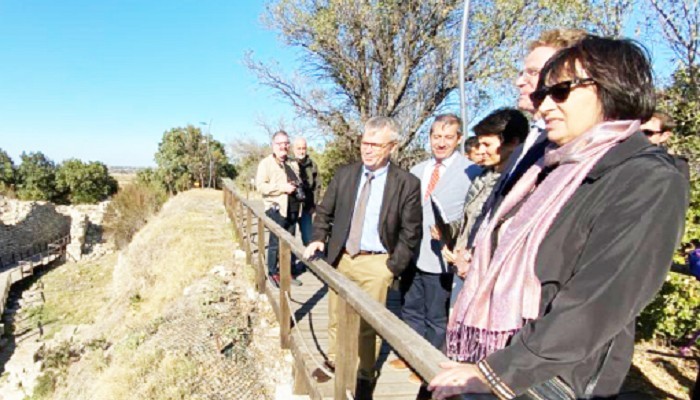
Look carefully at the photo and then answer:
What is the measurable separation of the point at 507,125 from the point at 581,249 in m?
1.53

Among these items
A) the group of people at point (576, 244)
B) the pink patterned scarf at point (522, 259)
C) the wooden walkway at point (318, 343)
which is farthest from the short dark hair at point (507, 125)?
the wooden walkway at point (318, 343)

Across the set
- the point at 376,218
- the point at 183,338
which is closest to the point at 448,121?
the point at 376,218

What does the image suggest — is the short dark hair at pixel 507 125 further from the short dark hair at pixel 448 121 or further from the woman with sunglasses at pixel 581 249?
the woman with sunglasses at pixel 581 249

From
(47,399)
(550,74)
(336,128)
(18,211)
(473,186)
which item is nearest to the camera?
(550,74)

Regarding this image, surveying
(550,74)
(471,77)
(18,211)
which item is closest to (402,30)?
(471,77)

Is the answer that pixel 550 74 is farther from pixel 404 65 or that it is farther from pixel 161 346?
pixel 404 65

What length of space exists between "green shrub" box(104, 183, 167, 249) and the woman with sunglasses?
26791mm

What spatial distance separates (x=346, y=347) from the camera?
7.14 ft

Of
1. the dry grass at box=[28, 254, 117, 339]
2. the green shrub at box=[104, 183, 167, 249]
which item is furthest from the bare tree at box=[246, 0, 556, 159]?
the green shrub at box=[104, 183, 167, 249]

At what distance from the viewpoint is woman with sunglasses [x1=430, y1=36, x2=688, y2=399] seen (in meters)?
0.93

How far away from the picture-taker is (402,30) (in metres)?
10.6

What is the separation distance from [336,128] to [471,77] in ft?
12.6

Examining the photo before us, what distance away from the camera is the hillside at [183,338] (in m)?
4.12

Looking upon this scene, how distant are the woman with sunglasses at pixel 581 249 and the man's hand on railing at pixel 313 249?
63.9 inches
